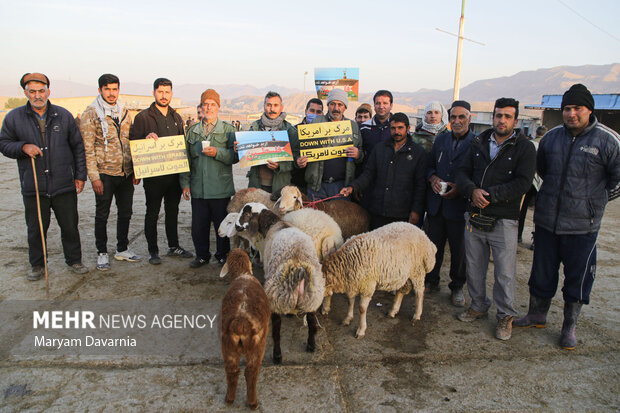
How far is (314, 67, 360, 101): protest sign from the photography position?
40.3ft

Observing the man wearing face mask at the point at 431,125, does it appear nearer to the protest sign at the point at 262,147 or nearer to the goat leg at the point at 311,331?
the protest sign at the point at 262,147

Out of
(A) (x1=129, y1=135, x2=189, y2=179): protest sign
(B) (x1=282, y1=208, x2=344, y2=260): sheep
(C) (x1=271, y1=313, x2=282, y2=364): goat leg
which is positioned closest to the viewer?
(C) (x1=271, y1=313, x2=282, y2=364): goat leg

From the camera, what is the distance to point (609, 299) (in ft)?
18.4

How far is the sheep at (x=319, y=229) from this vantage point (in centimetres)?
503

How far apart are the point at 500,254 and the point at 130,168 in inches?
218

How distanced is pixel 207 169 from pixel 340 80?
26.1 ft

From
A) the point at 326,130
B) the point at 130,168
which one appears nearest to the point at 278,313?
the point at 326,130

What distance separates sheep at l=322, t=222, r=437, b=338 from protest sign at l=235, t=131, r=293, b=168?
2.21 m

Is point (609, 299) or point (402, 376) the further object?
point (609, 299)

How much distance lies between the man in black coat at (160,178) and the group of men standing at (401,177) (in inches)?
0.8

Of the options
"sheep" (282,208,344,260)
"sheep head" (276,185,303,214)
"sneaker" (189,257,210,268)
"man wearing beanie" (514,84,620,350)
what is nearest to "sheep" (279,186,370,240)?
"sheep head" (276,185,303,214)

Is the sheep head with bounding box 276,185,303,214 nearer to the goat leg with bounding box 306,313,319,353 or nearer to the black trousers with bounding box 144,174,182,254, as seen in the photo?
the black trousers with bounding box 144,174,182,254

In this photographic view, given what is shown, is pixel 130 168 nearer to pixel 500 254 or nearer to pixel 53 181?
pixel 53 181

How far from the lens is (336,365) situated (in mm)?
3891
